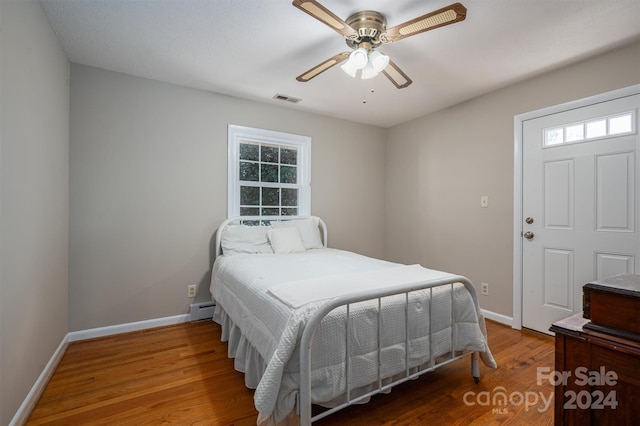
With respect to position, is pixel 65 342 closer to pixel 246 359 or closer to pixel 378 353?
pixel 246 359

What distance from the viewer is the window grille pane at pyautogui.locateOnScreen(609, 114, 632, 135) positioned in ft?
7.02

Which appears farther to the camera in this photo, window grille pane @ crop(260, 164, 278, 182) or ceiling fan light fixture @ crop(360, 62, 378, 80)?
window grille pane @ crop(260, 164, 278, 182)

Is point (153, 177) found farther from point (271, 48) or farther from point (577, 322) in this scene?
point (577, 322)

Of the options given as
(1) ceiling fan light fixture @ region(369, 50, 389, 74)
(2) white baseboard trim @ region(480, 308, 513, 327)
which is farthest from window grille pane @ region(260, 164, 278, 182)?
(2) white baseboard trim @ region(480, 308, 513, 327)

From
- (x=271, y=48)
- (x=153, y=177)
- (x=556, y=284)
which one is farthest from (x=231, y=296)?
(x=556, y=284)

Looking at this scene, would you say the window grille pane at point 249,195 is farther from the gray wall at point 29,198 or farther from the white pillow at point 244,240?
the gray wall at point 29,198

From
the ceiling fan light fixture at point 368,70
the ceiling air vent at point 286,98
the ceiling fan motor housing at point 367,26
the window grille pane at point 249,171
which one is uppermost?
the ceiling air vent at point 286,98

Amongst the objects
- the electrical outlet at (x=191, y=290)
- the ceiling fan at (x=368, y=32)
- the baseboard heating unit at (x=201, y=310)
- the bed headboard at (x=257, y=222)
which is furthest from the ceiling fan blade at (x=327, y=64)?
the baseboard heating unit at (x=201, y=310)

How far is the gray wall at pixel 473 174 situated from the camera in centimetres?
240

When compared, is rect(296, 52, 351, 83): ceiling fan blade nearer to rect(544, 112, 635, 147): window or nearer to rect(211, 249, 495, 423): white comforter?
rect(211, 249, 495, 423): white comforter

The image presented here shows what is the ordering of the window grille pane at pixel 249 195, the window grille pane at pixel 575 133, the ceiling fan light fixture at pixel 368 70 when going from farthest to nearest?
the window grille pane at pixel 249 195, the window grille pane at pixel 575 133, the ceiling fan light fixture at pixel 368 70

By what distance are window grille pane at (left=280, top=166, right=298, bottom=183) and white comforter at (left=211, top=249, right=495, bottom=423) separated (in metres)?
1.53

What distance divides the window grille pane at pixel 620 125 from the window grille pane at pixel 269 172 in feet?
9.93

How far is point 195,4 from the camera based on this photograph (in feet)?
5.67
